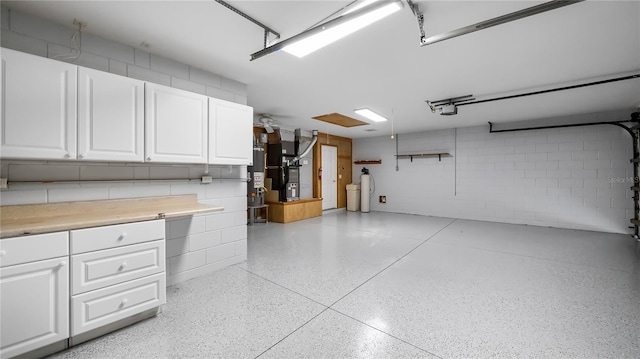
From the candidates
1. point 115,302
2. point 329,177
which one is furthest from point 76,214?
point 329,177

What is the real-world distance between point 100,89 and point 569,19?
383cm

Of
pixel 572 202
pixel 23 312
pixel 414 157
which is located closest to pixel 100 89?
pixel 23 312

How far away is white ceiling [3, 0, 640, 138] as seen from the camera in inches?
75.3

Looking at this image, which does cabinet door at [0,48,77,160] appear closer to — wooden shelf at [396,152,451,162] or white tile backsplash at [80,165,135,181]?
white tile backsplash at [80,165,135,181]

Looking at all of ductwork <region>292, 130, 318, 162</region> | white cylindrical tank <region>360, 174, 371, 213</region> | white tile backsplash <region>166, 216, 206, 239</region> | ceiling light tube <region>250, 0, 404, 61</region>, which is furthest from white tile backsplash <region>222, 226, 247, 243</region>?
white cylindrical tank <region>360, 174, 371, 213</region>

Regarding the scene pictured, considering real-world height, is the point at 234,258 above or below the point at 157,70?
below

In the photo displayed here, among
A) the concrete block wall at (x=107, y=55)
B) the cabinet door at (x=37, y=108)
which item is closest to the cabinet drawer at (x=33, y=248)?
the cabinet door at (x=37, y=108)

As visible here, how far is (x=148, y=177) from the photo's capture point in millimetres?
2598

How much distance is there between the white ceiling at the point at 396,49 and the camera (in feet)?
6.28

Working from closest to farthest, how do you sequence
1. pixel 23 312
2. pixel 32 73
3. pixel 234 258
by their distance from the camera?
pixel 23 312, pixel 32 73, pixel 234 258

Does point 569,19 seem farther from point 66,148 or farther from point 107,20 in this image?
point 66,148

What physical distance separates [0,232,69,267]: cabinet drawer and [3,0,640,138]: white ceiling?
66.3 inches

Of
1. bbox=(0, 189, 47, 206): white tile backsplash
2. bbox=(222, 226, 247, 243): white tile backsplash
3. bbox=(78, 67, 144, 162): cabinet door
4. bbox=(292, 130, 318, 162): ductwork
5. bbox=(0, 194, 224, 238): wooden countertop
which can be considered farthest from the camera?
bbox=(292, 130, 318, 162): ductwork

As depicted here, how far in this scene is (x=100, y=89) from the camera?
2062 millimetres
